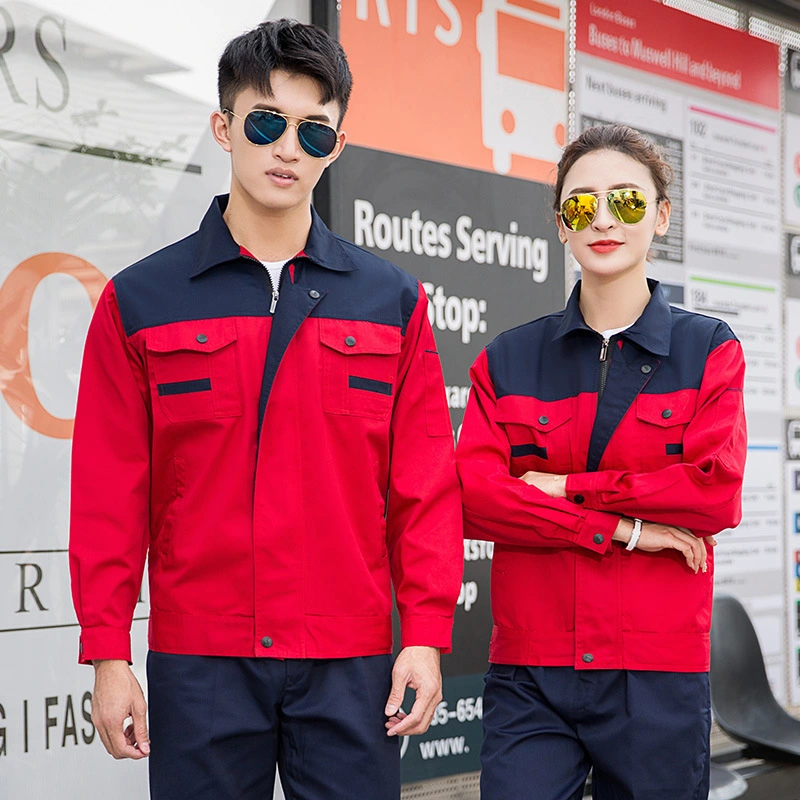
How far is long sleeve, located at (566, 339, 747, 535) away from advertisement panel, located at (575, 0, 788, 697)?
8.83ft

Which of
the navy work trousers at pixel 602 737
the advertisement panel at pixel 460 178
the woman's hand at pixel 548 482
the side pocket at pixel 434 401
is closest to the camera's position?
the side pocket at pixel 434 401

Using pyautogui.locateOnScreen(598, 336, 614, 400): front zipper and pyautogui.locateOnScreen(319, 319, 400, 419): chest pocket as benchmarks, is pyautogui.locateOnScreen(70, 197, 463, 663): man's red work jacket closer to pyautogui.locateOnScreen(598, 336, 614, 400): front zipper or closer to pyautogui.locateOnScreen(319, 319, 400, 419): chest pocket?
pyautogui.locateOnScreen(319, 319, 400, 419): chest pocket

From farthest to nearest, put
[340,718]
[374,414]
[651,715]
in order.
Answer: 1. [651,715]
2. [374,414]
3. [340,718]

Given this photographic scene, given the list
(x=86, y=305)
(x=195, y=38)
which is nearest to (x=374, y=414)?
(x=86, y=305)

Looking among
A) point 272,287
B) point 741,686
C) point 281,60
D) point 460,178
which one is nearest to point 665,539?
point 272,287

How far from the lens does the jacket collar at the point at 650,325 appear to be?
2711 millimetres

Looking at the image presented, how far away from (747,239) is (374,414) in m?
4.06

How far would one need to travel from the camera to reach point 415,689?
222cm

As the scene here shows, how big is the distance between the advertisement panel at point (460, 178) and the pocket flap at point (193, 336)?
74.4 inches

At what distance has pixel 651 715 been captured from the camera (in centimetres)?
255

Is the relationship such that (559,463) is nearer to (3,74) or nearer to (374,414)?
(374,414)

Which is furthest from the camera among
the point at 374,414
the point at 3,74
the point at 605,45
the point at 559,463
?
the point at 605,45

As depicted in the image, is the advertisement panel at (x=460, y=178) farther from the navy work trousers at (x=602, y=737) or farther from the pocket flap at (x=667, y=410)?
the navy work trousers at (x=602, y=737)

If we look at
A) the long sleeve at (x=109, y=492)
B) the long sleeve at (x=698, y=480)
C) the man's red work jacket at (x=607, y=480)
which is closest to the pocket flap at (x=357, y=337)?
the long sleeve at (x=109, y=492)
